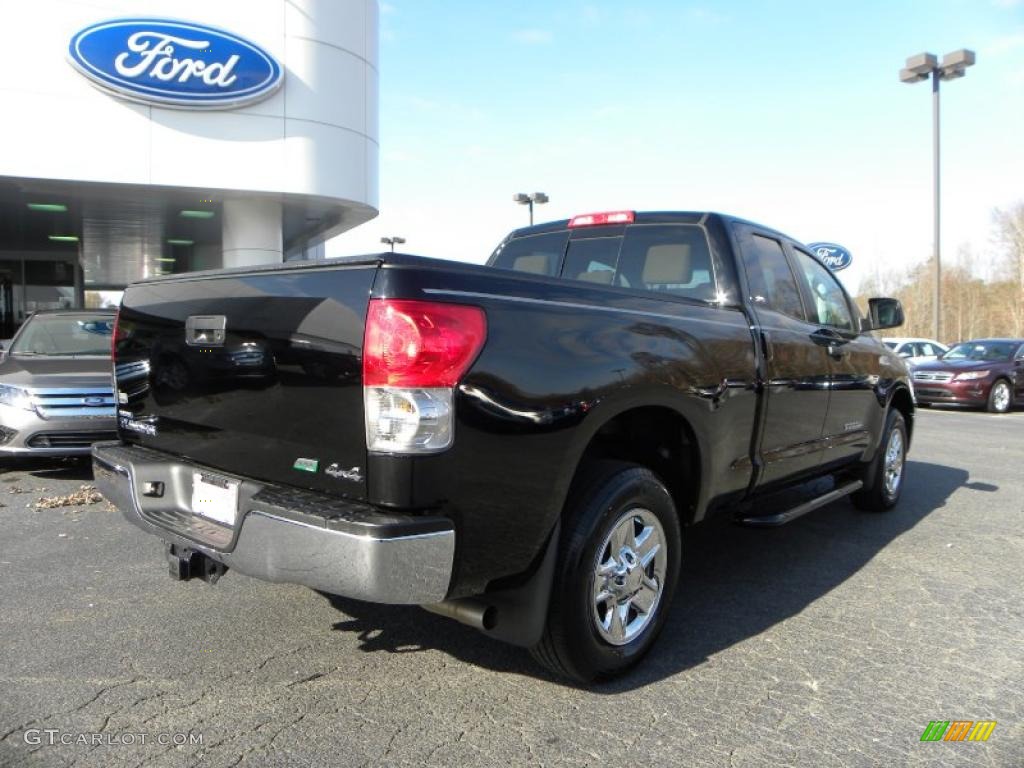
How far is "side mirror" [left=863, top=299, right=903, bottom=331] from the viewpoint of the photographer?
18.0 feet

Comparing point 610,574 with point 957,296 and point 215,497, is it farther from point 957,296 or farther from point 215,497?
point 957,296

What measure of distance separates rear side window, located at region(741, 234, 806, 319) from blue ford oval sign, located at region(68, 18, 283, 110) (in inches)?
487

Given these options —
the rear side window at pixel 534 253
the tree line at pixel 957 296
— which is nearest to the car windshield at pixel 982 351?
the rear side window at pixel 534 253

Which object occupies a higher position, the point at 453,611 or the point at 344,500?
the point at 344,500

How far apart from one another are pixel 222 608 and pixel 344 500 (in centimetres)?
162

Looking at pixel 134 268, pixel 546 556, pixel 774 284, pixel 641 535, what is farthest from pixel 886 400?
pixel 134 268

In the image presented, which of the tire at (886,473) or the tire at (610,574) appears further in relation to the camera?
the tire at (886,473)

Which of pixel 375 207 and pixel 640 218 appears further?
pixel 375 207

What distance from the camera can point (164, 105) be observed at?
13711mm

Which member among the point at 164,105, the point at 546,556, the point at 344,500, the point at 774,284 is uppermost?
the point at 164,105

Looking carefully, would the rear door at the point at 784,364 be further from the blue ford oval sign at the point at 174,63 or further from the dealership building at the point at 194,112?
the blue ford oval sign at the point at 174,63

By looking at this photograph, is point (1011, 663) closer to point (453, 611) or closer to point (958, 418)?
point (453, 611)

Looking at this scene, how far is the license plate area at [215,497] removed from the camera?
2.74 m

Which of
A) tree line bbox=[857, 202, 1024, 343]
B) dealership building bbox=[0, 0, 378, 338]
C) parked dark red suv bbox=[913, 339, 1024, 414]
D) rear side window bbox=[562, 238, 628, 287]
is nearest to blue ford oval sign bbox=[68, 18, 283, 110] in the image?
dealership building bbox=[0, 0, 378, 338]
